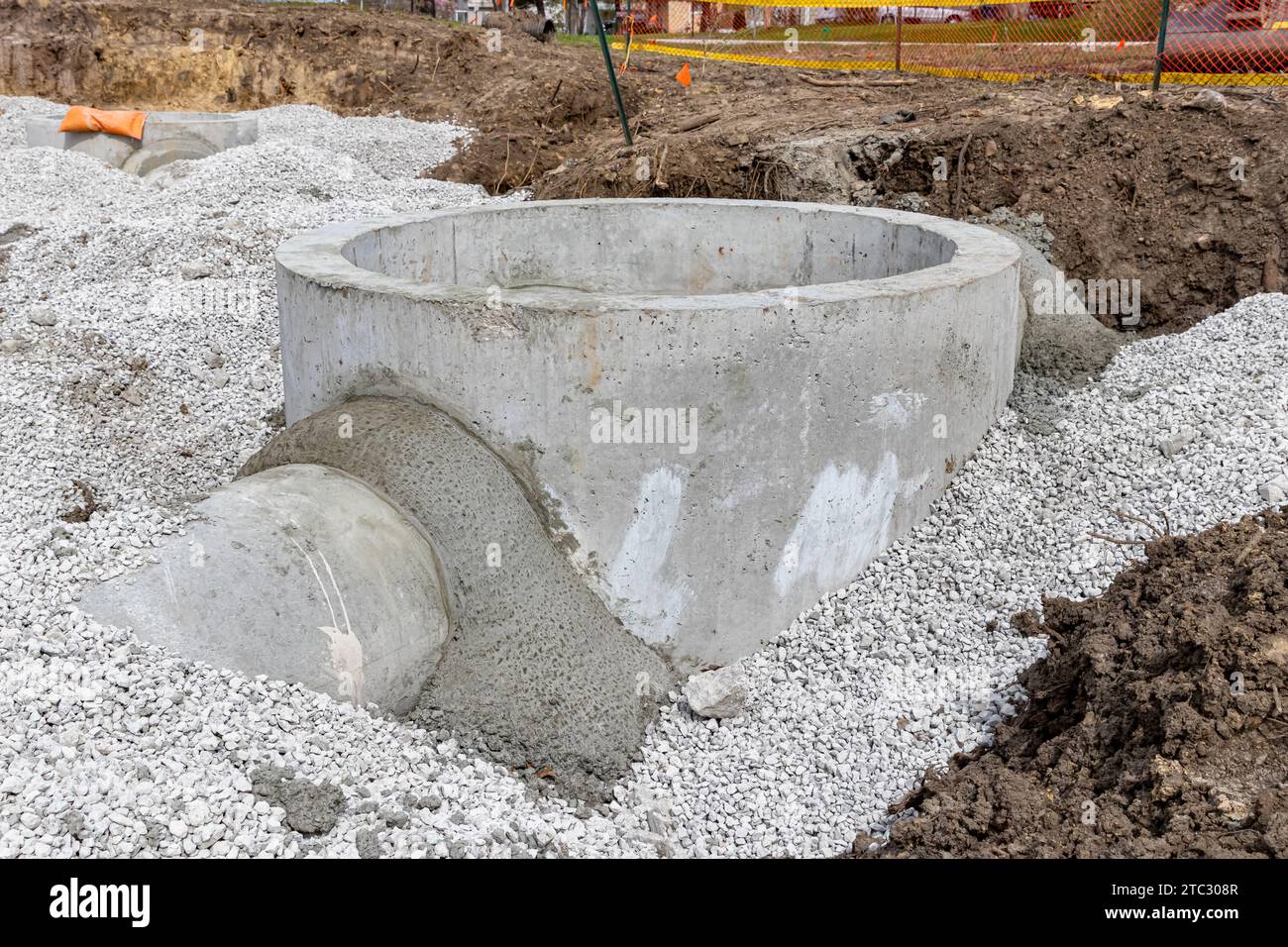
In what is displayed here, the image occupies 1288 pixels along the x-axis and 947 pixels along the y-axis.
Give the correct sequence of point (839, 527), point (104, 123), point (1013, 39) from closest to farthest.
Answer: point (839, 527)
point (104, 123)
point (1013, 39)

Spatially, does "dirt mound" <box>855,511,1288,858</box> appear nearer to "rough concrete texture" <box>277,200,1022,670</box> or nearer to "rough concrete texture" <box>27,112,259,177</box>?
"rough concrete texture" <box>277,200,1022,670</box>

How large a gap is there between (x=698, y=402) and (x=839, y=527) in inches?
35.1

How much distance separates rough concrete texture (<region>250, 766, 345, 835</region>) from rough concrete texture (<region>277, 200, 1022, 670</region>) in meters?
1.39

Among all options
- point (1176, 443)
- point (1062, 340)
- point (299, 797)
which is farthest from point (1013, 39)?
point (299, 797)

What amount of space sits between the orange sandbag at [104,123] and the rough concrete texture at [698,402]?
8.90 meters

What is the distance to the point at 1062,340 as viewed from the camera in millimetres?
6434

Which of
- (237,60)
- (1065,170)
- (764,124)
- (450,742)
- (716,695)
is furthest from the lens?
(237,60)

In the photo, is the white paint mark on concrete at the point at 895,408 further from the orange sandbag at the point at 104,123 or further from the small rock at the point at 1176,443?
the orange sandbag at the point at 104,123

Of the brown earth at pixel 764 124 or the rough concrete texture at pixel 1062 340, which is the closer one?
the rough concrete texture at pixel 1062 340

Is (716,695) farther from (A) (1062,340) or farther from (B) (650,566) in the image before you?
(A) (1062,340)

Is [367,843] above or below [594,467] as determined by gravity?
below

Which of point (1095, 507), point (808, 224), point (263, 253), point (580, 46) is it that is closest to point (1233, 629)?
point (1095, 507)

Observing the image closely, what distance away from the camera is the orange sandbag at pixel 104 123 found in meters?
12.8

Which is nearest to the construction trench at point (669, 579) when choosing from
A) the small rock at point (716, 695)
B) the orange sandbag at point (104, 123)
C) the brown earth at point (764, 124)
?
the small rock at point (716, 695)
